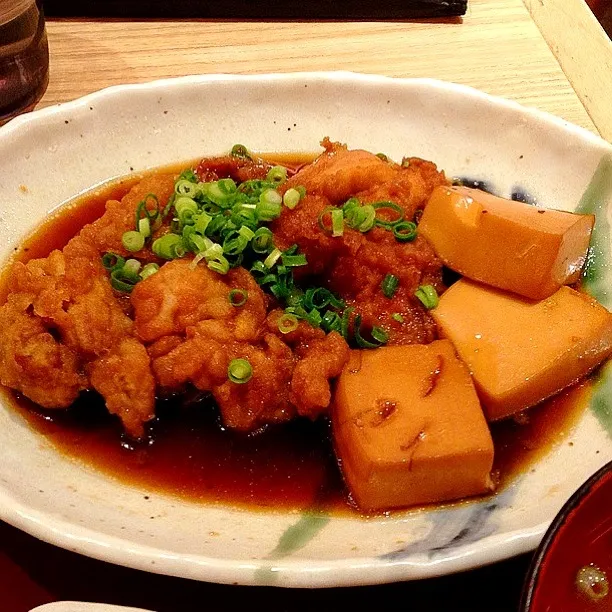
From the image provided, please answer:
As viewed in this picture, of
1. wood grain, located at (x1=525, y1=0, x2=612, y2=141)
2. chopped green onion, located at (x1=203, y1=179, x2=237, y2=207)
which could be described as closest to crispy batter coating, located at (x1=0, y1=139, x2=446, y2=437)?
chopped green onion, located at (x1=203, y1=179, x2=237, y2=207)

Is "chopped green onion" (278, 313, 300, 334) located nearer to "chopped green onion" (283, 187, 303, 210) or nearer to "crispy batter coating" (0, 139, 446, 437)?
"crispy batter coating" (0, 139, 446, 437)

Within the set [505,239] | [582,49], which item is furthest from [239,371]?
[582,49]

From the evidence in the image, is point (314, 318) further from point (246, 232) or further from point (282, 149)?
point (282, 149)

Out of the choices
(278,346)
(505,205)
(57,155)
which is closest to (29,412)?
(278,346)

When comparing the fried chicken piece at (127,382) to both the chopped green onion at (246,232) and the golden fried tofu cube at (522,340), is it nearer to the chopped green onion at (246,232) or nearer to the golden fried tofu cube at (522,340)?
the chopped green onion at (246,232)

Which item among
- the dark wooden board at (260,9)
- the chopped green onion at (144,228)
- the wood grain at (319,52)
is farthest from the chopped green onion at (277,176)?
the dark wooden board at (260,9)
